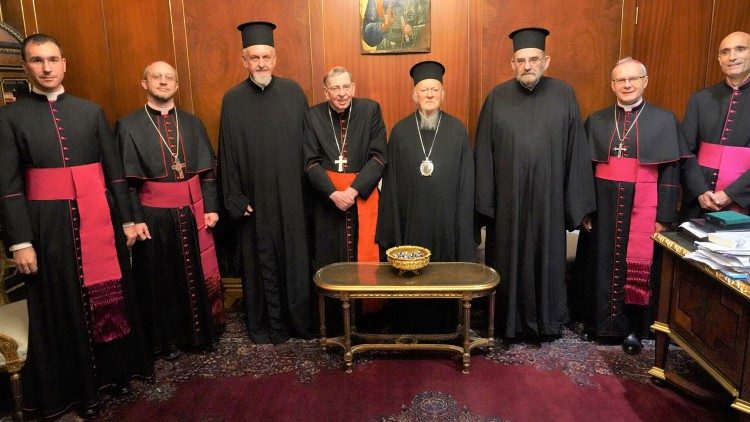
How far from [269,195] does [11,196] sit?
1.55 metres

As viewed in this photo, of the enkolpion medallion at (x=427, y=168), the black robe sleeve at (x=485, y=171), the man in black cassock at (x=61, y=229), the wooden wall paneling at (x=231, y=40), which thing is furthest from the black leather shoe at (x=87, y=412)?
the black robe sleeve at (x=485, y=171)

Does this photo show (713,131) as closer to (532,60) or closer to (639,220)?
(639,220)

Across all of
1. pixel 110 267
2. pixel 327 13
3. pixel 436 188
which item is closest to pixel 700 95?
pixel 436 188

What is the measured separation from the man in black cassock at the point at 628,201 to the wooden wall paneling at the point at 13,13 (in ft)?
15.5

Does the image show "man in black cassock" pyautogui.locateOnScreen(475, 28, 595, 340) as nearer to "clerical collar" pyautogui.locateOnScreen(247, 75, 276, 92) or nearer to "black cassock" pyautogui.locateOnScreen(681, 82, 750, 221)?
"black cassock" pyautogui.locateOnScreen(681, 82, 750, 221)

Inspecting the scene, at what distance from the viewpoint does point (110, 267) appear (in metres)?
3.04

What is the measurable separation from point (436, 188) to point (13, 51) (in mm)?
3505

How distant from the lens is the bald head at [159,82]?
337 centimetres

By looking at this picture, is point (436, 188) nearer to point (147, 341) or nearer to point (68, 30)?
point (147, 341)

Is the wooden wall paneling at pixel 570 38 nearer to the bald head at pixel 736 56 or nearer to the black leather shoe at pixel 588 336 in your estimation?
the bald head at pixel 736 56

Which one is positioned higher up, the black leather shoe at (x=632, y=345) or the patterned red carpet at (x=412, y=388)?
the black leather shoe at (x=632, y=345)

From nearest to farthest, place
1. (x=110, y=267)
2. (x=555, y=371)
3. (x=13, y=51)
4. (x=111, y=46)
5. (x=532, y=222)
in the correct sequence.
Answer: (x=110, y=267), (x=555, y=371), (x=532, y=222), (x=13, y=51), (x=111, y=46)

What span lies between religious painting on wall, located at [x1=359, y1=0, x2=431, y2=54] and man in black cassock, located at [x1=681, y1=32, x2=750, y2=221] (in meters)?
2.07

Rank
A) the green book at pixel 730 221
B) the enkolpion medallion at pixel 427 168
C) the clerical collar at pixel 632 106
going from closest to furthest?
the green book at pixel 730 221, the clerical collar at pixel 632 106, the enkolpion medallion at pixel 427 168
